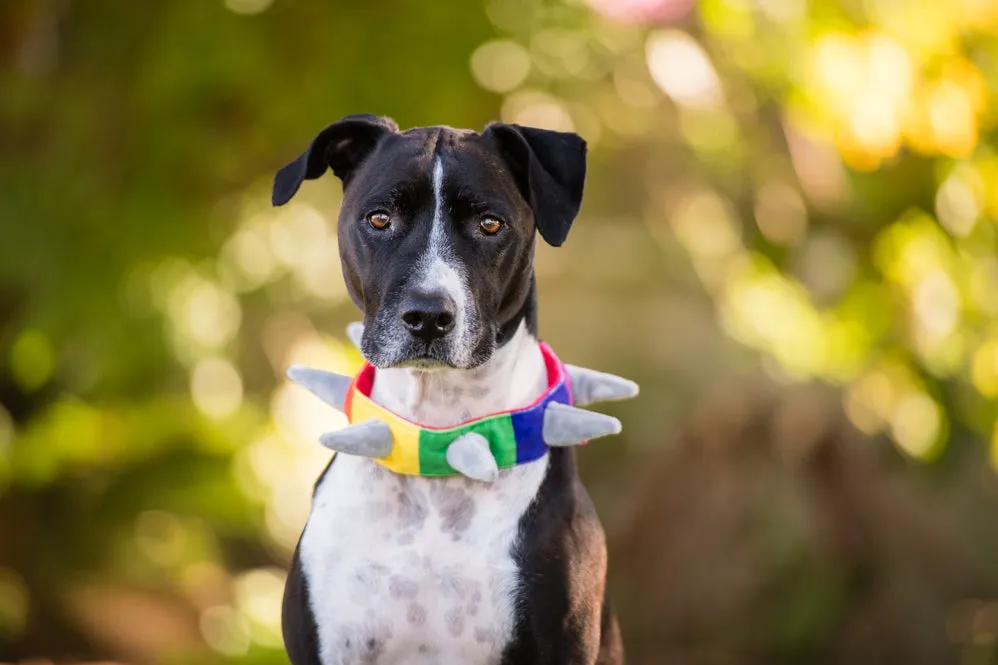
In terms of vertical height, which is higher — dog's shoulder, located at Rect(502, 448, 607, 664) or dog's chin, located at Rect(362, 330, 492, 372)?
dog's chin, located at Rect(362, 330, 492, 372)

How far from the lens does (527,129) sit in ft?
10.5

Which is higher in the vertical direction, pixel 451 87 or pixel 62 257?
pixel 451 87

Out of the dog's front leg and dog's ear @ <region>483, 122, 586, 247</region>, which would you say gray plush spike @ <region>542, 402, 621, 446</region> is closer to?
dog's ear @ <region>483, 122, 586, 247</region>

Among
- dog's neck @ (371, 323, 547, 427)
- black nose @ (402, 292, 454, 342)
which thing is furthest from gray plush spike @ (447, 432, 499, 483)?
black nose @ (402, 292, 454, 342)

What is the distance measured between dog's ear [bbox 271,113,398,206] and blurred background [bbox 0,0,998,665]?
2512 mm

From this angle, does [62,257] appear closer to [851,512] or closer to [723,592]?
[723,592]

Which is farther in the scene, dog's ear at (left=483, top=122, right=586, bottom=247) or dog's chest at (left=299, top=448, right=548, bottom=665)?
dog's ear at (left=483, top=122, right=586, bottom=247)

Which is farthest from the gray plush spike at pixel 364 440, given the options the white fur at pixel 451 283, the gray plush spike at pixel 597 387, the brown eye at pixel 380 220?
the gray plush spike at pixel 597 387

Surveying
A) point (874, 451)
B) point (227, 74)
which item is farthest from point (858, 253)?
point (227, 74)

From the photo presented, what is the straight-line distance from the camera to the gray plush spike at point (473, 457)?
291 centimetres

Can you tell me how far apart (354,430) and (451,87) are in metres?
3.49

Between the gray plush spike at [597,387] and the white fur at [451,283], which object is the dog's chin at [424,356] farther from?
the gray plush spike at [597,387]

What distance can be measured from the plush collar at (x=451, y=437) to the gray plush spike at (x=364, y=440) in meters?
0.02

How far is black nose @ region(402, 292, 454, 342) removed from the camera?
2875 millimetres
